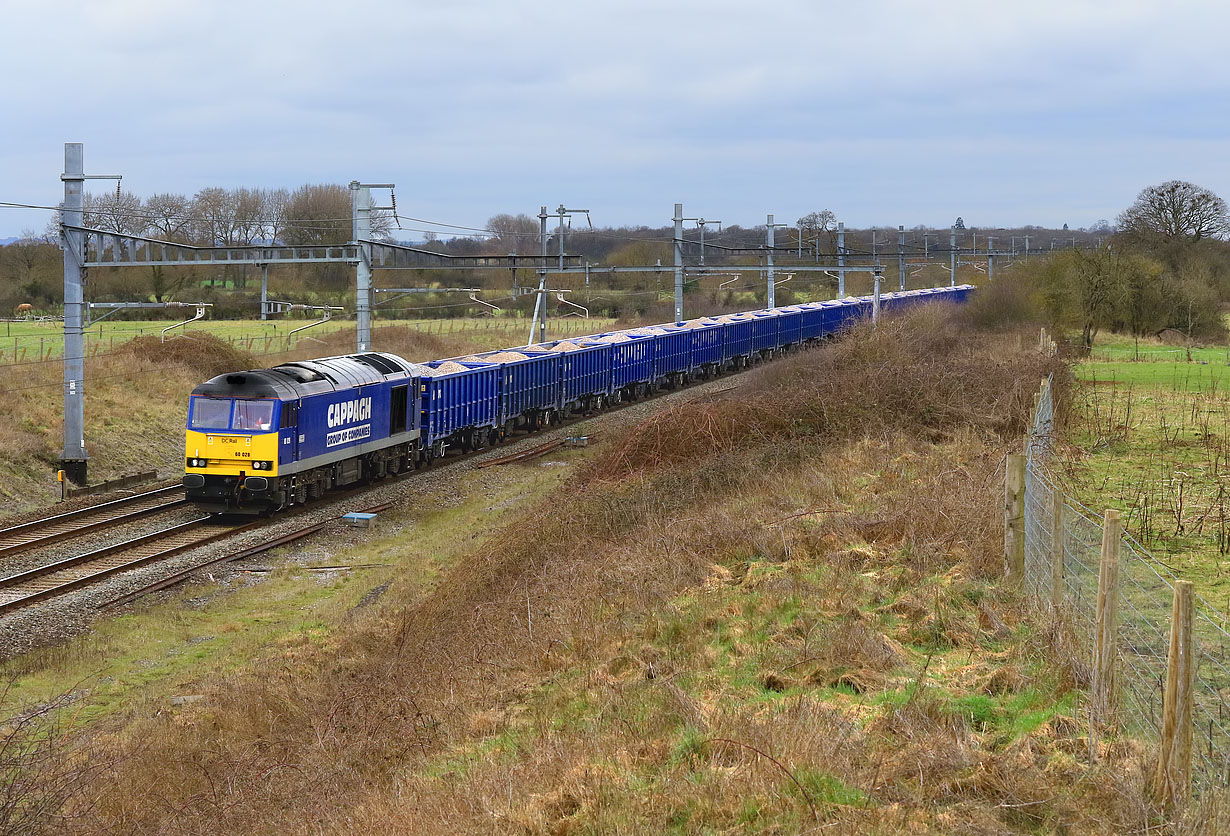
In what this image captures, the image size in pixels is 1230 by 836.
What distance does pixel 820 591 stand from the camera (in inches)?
432

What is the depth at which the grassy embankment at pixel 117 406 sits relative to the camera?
90.2ft

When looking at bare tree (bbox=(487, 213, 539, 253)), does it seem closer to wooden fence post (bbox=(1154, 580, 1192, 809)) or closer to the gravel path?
the gravel path

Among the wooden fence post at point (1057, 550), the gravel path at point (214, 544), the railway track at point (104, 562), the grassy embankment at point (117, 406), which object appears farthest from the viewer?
the grassy embankment at point (117, 406)

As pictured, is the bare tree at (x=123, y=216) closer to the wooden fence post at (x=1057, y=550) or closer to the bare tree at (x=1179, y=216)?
the wooden fence post at (x=1057, y=550)

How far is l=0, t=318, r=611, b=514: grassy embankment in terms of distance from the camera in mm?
27500

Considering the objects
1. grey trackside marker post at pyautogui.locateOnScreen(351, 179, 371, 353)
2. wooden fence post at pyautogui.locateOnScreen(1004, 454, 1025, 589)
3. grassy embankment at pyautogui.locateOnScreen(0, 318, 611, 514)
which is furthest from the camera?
grey trackside marker post at pyautogui.locateOnScreen(351, 179, 371, 353)

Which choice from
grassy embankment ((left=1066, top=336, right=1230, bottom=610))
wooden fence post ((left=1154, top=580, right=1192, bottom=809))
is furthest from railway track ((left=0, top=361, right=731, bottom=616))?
wooden fence post ((left=1154, top=580, right=1192, bottom=809))

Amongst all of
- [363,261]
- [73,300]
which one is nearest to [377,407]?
[363,261]

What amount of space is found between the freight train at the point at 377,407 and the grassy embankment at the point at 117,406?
12.6 ft

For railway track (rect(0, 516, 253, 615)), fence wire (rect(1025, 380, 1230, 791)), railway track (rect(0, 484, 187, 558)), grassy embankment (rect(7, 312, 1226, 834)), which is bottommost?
railway track (rect(0, 516, 253, 615))

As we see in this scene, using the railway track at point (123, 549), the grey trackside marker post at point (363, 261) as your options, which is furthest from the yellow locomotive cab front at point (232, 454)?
the grey trackside marker post at point (363, 261)

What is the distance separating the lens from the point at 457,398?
30.3m

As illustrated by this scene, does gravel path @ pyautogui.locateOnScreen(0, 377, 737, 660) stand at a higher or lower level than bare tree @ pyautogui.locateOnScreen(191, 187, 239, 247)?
lower

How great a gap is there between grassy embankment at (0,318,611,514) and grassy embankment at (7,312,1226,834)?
15.1 meters
